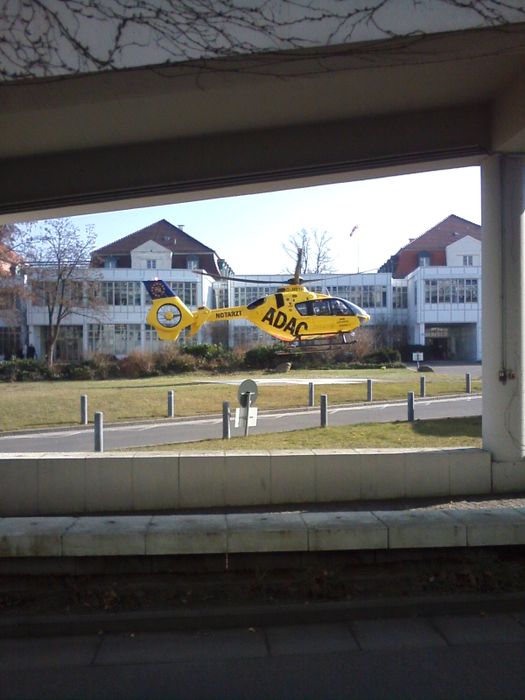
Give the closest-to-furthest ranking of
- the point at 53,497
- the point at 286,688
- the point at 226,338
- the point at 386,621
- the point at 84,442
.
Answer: the point at 286,688 < the point at 386,621 < the point at 53,497 < the point at 84,442 < the point at 226,338

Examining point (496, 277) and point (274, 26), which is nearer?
point (274, 26)

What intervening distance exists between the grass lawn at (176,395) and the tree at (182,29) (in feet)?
59.1

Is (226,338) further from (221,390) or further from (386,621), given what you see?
(386,621)

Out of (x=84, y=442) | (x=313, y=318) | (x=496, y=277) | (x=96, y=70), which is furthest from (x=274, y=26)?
(x=84, y=442)

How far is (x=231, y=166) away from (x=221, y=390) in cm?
1875

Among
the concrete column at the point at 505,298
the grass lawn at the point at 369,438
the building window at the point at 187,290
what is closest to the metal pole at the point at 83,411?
the grass lawn at the point at 369,438

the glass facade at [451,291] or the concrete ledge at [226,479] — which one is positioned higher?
the glass facade at [451,291]

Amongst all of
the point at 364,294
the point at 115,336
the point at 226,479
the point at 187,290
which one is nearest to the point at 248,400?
the point at 226,479

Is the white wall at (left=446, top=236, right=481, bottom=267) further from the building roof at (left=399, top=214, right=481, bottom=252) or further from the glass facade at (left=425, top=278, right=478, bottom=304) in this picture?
the glass facade at (left=425, top=278, right=478, bottom=304)

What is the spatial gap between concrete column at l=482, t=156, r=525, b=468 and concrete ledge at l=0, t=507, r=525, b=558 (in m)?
3.37

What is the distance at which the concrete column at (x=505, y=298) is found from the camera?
9281mm

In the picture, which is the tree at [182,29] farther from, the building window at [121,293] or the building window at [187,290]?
the building window at [121,293]

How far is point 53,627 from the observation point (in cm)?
513

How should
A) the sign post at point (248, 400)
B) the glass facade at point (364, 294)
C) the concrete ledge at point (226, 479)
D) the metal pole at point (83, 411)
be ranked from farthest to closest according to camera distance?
the glass facade at point (364, 294) → the metal pole at point (83, 411) → the sign post at point (248, 400) → the concrete ledge at point (226, 479)
